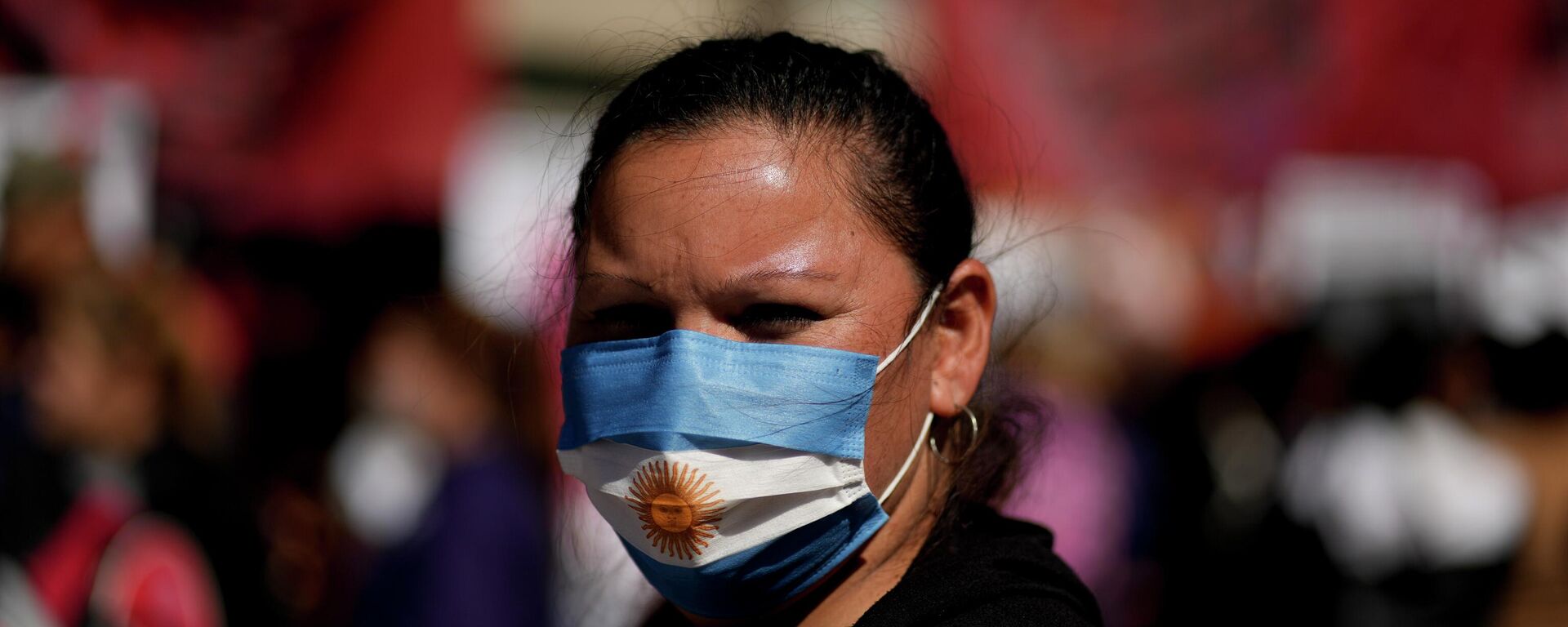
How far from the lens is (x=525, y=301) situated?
3635 mm

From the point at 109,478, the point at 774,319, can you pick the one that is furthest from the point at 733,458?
the point at 109,478

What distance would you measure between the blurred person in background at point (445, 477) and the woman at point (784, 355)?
5.76 ft

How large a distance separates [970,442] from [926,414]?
127mm

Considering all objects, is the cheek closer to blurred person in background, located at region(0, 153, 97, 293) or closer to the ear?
the ear

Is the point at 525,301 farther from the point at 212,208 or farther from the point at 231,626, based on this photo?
the point at 212,208

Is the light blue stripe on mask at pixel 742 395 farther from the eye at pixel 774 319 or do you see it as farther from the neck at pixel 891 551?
the neck at pixel 891 551

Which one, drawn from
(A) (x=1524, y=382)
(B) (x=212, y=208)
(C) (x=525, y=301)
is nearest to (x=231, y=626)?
(C) (x=525, y=301)

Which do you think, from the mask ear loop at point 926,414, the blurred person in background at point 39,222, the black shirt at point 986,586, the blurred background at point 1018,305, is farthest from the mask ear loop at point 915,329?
the blurred person in background at point 39,222

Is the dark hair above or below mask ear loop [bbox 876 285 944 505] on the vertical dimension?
above

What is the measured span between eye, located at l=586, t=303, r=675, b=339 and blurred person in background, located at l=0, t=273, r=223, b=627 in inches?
79.5

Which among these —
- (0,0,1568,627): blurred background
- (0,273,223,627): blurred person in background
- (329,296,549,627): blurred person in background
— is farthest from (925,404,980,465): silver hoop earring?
(0,273,223,627): blurred person in background

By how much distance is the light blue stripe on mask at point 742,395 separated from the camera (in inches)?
61.4

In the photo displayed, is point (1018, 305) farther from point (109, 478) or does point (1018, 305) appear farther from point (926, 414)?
point (109, 478)

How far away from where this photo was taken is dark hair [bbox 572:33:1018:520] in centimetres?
162
